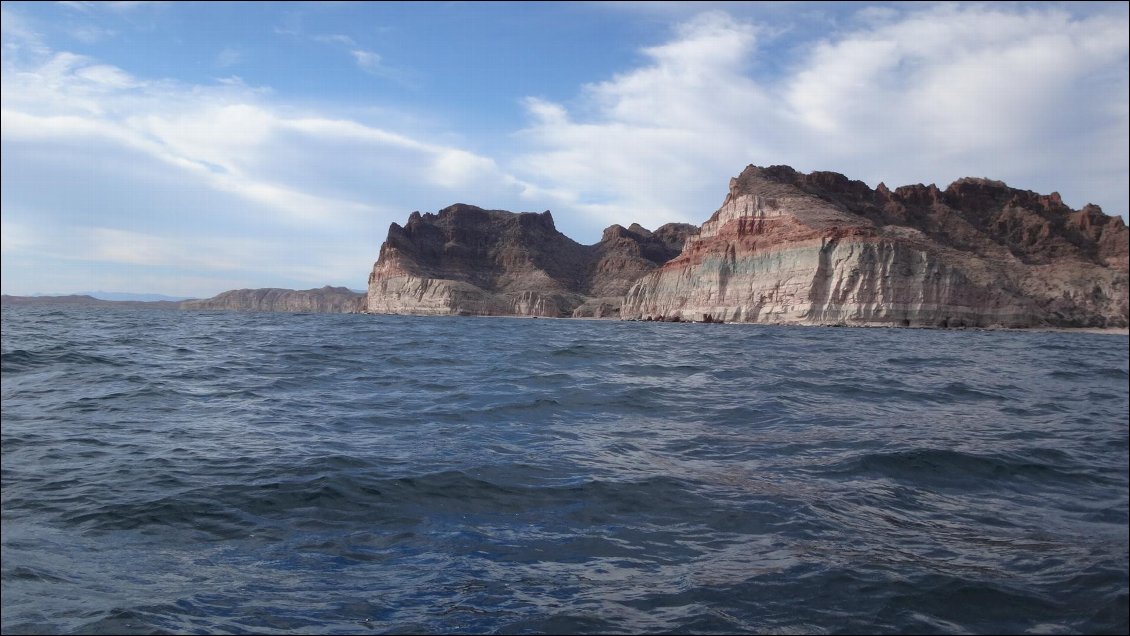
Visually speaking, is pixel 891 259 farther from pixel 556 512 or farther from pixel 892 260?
pixel 556 512

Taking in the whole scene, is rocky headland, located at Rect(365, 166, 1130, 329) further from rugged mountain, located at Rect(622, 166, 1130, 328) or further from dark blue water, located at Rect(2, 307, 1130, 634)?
dark blue water, located at Rect(2, 307, 1130, 634)

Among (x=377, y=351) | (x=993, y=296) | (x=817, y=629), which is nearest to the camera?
(x=817, y=629)

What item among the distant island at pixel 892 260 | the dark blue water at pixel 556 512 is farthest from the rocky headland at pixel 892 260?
the dark blue water at pixel 556 512

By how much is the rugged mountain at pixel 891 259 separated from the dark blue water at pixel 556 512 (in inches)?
3220

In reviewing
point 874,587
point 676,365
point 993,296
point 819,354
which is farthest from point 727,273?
point 874,587

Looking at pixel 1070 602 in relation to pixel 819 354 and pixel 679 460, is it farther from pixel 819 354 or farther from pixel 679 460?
pixel 819 354

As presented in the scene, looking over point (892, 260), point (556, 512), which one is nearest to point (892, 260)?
point (892, 260)

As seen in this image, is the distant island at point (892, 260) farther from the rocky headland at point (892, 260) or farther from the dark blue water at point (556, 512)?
the dark blue water at point (556, 512)

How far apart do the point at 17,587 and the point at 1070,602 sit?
839 centimetres

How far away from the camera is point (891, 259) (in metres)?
88.2

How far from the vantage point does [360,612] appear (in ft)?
16.5

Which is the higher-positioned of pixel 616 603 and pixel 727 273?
pixel 727 273

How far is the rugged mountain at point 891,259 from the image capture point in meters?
88.3

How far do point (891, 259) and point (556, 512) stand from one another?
93.5 m
